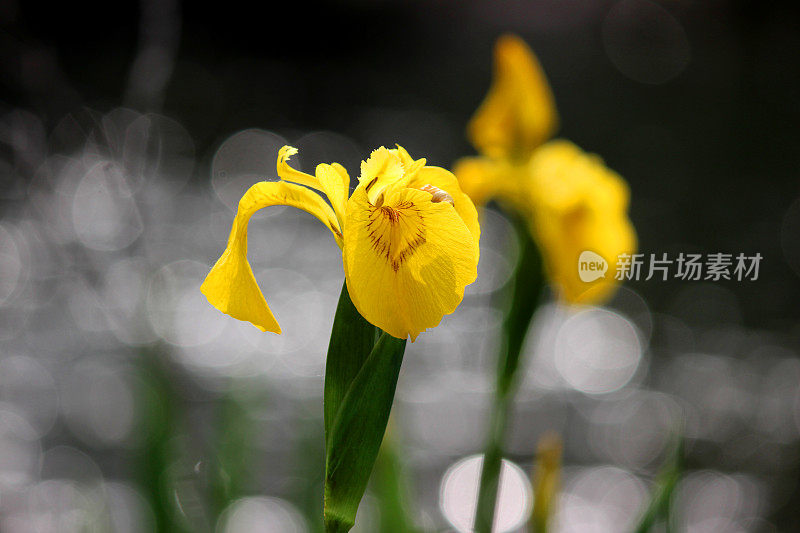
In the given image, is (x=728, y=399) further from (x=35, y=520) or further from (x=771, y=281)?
(x=35, y=520)

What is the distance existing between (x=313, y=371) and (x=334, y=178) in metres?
1.61

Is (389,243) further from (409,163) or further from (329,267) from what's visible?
(329,267)

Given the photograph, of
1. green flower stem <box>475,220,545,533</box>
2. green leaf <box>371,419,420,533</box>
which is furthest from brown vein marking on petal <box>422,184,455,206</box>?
green leaf <box>371,419,420,533</box>

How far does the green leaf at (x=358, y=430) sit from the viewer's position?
27cm

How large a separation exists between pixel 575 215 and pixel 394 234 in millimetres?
339

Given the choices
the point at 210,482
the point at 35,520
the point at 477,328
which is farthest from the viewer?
the point at 477,328

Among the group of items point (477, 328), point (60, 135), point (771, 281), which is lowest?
point (60, 135)

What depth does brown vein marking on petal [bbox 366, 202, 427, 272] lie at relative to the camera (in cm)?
26

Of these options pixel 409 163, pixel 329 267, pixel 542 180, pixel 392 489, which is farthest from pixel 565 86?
pixel 409 163

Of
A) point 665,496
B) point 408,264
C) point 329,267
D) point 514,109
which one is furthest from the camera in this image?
point 329,267

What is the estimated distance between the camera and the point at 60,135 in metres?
0.72

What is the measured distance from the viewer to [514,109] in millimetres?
549

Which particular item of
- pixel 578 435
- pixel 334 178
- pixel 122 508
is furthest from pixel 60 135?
pixel 578 435

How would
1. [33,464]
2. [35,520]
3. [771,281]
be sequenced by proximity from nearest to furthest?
1. [35,520]
2. [33,464]
3. [771,281]
